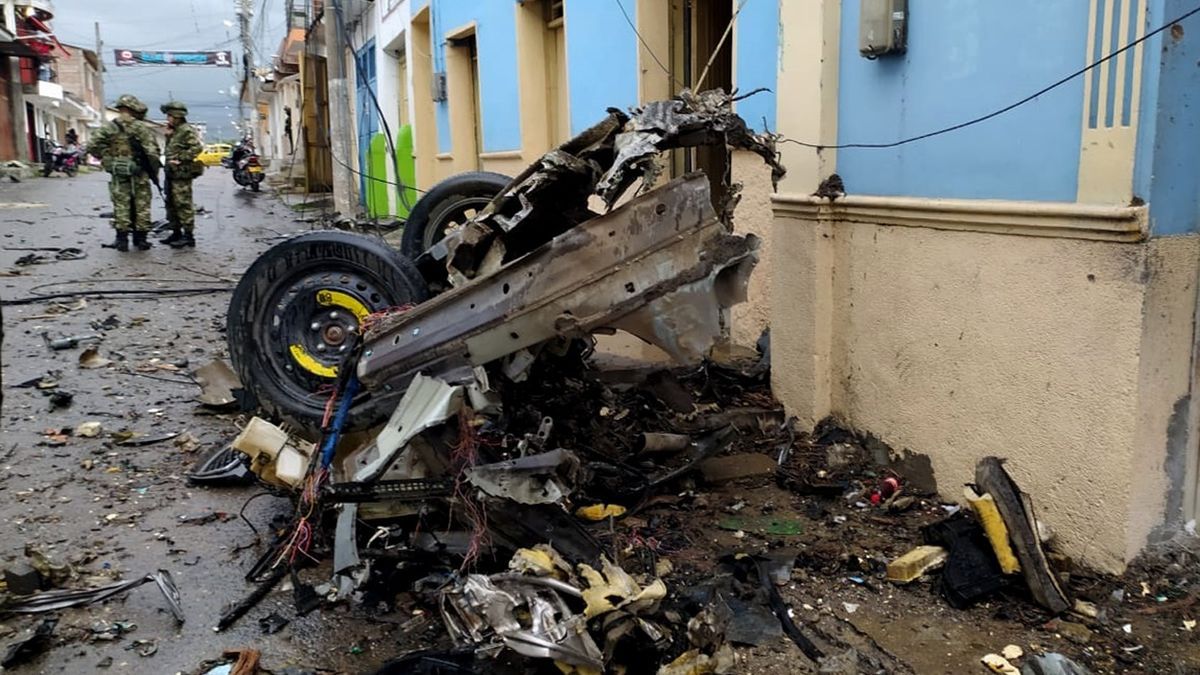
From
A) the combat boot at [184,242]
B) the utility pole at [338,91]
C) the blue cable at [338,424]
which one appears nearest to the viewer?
the blue cable at [338,424]

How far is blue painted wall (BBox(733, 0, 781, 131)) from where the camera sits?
5840 mm

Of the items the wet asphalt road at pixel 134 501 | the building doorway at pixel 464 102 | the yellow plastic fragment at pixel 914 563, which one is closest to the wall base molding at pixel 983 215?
the yellow plastic fragment at pixel 914 563

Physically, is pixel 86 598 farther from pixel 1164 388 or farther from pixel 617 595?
pixel 1164 388

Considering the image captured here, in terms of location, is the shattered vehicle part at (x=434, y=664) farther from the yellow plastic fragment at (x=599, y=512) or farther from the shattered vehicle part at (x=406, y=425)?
the yellow plastic fragment at (x=599, y=512)

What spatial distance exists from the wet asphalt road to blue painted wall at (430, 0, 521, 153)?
3.82 m

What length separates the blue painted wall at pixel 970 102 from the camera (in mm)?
3516

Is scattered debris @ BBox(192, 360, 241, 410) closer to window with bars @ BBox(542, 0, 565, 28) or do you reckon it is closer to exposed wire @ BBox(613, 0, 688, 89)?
exposed wire @ BBox(613, 0, 688, 89)

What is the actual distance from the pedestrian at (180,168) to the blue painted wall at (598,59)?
669cm

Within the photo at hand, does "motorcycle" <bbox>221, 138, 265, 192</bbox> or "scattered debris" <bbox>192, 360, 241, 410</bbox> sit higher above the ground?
"motorcycle" <bbox>221, 138, 265, 192</bbox>

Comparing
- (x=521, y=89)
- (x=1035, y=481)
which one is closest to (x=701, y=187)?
(x=1035, y=481)

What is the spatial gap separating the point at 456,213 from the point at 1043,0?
3695 mm

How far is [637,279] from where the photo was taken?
3607 mm

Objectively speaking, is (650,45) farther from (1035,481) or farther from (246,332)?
(1035,481)

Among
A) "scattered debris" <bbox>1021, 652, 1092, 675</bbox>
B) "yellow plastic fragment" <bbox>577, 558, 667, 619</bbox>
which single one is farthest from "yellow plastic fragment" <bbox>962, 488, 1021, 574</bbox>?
"yellow plastic fragment" <bbox>577, 558, 667, 619</bbox>
